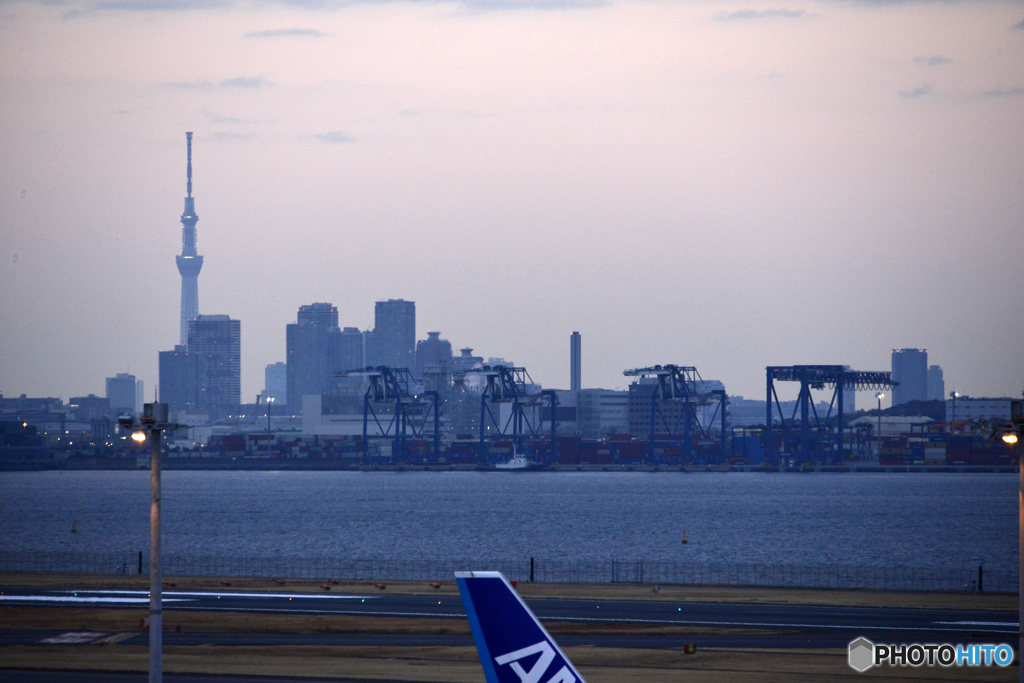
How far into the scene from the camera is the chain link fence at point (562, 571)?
6581 centimetres

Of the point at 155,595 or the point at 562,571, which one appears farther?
the point at 562,571

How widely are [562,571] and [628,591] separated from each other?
20.5 m

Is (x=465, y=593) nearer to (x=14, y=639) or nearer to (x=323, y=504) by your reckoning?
(x=14, y=639)

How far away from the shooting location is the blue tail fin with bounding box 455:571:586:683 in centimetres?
1421

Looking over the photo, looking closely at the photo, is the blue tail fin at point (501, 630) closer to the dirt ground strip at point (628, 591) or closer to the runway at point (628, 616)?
the runway at point (628, 616)

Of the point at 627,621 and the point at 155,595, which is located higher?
the point at 155,595

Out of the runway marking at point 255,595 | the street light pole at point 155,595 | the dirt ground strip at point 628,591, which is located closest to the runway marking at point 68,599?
the runway marking at point 255,595

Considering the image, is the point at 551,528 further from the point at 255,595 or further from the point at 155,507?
the point at 155,507

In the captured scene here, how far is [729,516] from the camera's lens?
150 m

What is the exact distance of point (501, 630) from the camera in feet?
46.9

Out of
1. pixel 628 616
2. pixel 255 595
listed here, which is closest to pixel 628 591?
pixel 628 616

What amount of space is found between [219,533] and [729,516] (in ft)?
214

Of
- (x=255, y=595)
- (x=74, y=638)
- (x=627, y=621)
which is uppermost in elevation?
(x=74, y=638)

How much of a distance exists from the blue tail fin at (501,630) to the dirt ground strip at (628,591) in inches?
1285
